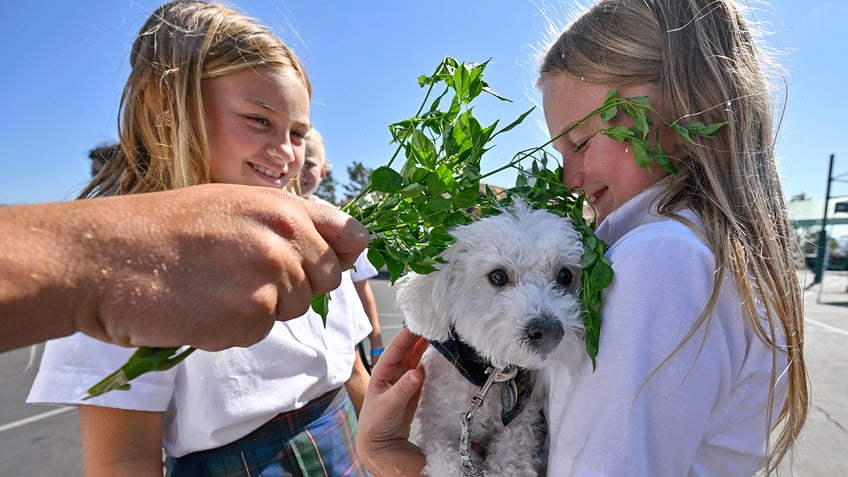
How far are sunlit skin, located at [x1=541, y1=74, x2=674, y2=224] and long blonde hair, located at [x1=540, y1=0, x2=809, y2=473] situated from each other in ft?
0.15

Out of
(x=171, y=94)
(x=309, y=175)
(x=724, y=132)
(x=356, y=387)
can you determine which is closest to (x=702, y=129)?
(x=724, y=132)

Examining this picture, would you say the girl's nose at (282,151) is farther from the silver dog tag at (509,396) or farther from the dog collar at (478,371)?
the silver dog tag at (509,396)

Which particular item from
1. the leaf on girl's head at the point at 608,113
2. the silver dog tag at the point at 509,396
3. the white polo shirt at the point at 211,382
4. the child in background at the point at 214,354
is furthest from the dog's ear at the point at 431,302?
the leaf on girl's head at the point at 608,113

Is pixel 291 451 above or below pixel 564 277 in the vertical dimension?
below

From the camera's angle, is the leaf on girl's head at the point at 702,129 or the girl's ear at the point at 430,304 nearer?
the leaf on girl's head at the point at 702,129

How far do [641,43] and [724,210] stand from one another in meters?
0.55

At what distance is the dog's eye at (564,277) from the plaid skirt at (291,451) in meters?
1.00

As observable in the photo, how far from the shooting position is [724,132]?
133cm

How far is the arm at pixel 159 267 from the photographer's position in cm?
54

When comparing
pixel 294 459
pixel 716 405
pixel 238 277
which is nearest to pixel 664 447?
pixel 716 405

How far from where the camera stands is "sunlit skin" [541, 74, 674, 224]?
4.61 feet

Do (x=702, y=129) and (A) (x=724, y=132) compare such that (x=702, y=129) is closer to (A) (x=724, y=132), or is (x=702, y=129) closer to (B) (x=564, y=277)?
(A) (x=724, y=132)

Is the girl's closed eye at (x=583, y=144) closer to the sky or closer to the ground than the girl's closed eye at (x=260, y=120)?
closer to the ground

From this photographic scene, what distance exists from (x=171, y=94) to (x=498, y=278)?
4.21 feet
